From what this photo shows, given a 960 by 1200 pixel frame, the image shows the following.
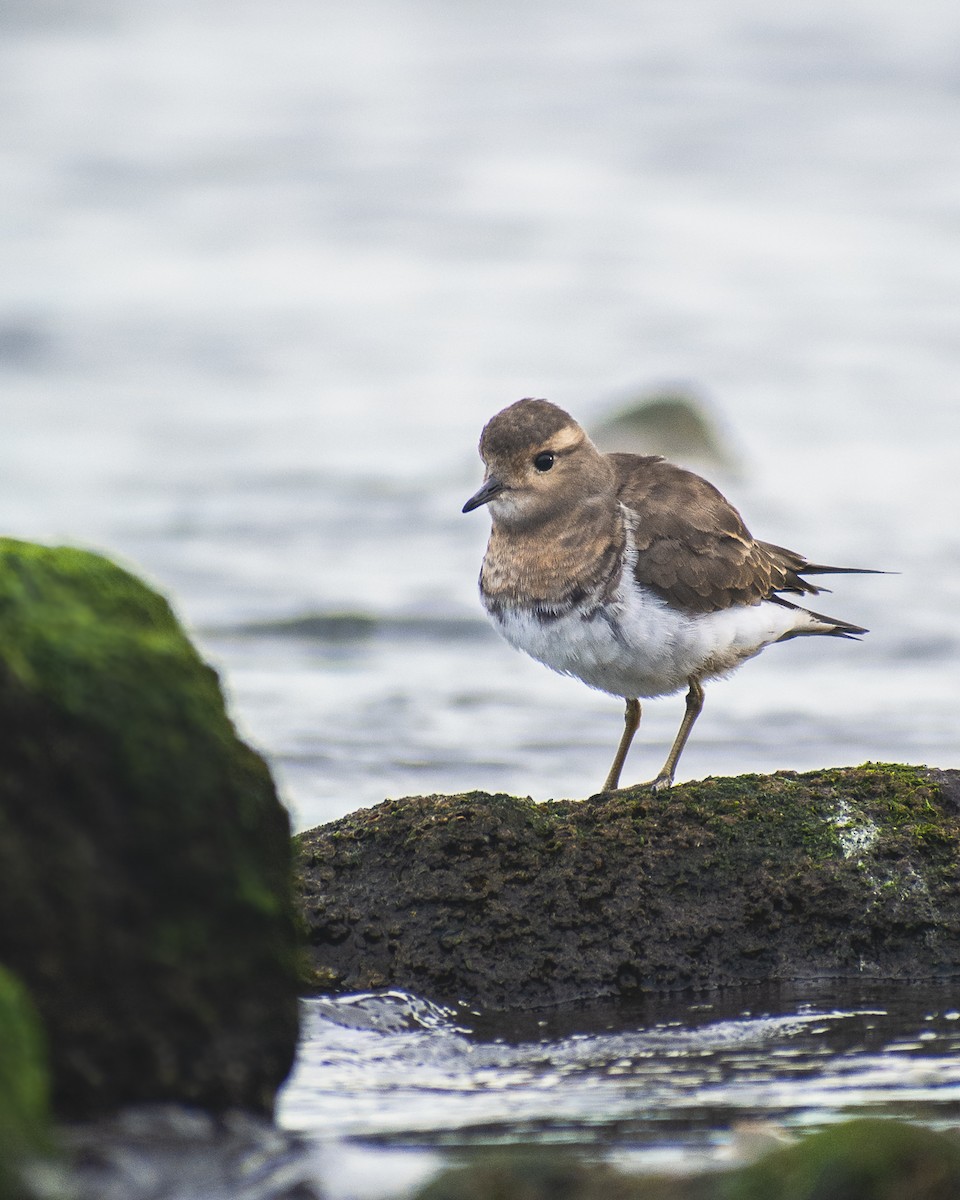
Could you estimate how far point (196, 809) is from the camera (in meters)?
3.52

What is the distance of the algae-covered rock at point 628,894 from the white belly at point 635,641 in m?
0.77

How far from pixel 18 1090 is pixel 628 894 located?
8.56 ft

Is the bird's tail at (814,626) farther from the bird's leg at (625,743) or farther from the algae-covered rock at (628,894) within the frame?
the algae-covered rock at (628,894)

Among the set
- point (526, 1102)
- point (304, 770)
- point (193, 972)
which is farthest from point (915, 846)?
point (304, 770)

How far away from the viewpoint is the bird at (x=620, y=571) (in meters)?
6.16

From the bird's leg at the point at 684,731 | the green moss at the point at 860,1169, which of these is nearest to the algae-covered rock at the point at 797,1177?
the green moss at the point at 860,1169

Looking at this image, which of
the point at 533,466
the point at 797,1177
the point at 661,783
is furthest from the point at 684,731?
the point at 797,1177

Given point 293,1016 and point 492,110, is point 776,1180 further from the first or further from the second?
point 492,110

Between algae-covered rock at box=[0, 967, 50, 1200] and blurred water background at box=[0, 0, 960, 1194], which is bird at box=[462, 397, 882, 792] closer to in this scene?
blurred water background at box=[0, 0, 960, 1194]

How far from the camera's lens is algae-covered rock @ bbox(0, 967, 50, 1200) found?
285 cm

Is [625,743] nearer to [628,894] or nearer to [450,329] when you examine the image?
[628,894]

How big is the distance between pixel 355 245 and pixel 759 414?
285 inches

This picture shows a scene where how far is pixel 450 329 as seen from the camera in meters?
20.2

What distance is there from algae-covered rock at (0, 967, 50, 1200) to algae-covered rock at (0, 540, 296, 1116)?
25 cm
